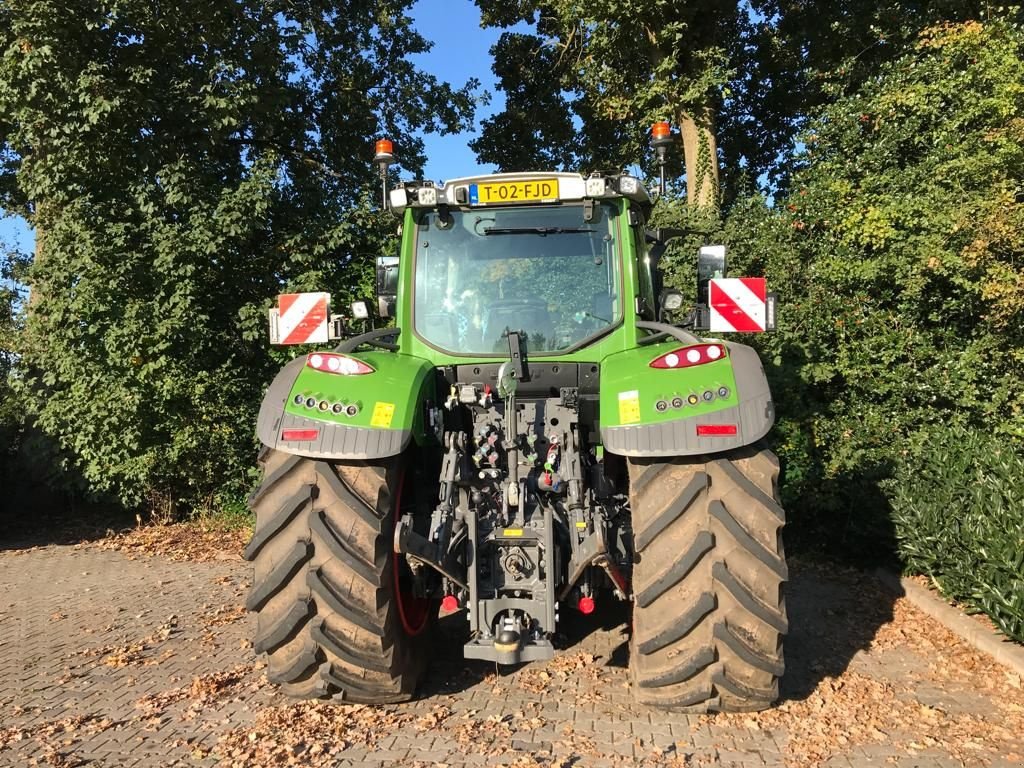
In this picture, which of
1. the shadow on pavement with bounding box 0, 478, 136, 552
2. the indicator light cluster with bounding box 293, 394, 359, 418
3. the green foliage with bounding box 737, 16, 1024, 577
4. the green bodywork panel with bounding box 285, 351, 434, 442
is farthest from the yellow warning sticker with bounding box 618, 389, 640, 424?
the shadow on pavement with bounding box 0, 478, 136, 552

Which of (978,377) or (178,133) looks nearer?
(978,377)

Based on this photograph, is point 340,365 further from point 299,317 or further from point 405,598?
point 299,317

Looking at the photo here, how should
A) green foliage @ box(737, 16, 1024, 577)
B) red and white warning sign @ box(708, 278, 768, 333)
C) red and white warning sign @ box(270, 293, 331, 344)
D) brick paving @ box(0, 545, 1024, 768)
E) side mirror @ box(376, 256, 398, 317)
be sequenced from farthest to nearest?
green foliage @ box(737, 16, 1024, 577), red and white warning sign @ box(270, 293, 331, 344), red and white warning sign @ box(708, 278, 768, 333), side mirror @ box(376, 256, 398, 317), brick paving @ box(0, 545, 1024, 768)

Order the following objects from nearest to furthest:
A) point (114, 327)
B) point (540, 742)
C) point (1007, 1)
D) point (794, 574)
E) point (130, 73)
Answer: point (540, 742), point (794, 574), point (114, 327), point (130, 73), point (1007, 1)

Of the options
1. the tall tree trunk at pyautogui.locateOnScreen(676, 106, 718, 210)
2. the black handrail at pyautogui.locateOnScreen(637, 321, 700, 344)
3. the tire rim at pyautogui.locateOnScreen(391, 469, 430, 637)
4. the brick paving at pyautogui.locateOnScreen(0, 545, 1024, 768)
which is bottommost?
the brick paving at pyautogui.locateOnScreen(0, 545, 1024, 768)

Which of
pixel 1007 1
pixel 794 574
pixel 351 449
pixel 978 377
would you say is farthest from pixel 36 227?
pixel 1007 1

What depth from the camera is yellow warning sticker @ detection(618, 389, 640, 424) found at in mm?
3283

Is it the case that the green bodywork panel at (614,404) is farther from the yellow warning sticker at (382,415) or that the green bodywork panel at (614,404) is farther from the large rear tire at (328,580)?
the large rear tire at (328,580)

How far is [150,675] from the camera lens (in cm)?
421

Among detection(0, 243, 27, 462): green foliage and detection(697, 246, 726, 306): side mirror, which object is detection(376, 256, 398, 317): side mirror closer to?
detection(697, 246, 726, 306): side mirror

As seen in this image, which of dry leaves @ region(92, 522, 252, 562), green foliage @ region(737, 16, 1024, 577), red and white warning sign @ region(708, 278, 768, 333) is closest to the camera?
red and white warning sign @ region(708, 278, 768, 333)

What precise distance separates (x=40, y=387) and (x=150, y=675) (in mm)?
5425

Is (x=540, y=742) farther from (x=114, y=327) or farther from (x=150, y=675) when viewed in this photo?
(x=114, y=327)

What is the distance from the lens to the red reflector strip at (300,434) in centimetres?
333
